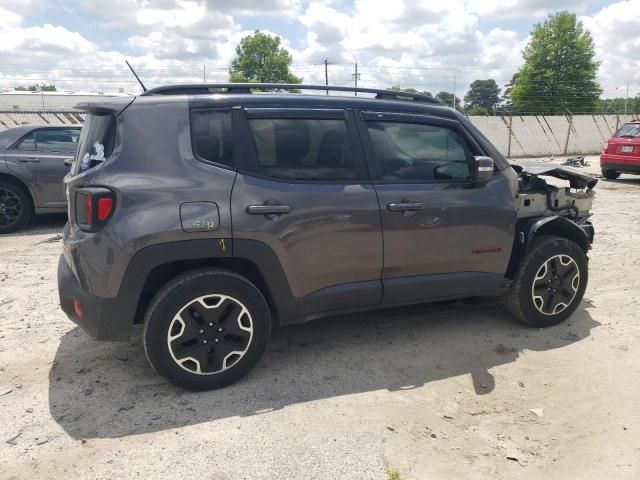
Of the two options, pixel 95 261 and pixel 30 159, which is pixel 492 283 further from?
pixel 30 159

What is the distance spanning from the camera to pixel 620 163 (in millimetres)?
14062

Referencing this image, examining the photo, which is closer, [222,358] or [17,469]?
[17,469]

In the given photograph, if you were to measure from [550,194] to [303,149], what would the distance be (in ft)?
7.58

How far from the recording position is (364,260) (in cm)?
363

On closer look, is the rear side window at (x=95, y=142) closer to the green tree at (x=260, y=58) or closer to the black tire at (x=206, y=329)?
the black tire at (x=206, y=329)

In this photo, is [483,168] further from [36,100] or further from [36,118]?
[36,100]

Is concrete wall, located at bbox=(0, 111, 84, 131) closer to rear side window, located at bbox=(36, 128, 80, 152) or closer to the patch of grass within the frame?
rear side window, located at bbox=(36, 128, 80, 152)

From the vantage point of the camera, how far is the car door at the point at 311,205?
331cm

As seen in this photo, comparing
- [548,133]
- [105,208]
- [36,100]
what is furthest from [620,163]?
[36,100]

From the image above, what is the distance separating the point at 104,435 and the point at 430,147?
2855mm

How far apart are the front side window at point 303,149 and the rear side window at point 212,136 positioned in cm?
17

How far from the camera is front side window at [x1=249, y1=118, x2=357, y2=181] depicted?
3406 millimetres

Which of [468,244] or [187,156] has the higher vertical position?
[187,156]

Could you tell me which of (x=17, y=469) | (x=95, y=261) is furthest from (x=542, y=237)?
(x=17, y=469)
